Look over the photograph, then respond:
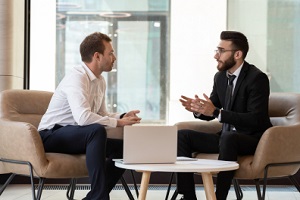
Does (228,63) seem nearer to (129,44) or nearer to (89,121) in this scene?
(89,121)

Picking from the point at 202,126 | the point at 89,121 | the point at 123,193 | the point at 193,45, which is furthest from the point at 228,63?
the point at 193,45

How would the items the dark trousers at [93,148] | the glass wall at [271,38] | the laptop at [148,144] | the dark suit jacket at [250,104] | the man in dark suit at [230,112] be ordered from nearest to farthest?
the laptop at [148,144] < the dark trousers at [93,148] < the man in dark suit at [230,112] < the dark suit jacket at [250,104] < the glass wall at [271,38]

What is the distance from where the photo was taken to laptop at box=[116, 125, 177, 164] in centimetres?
341

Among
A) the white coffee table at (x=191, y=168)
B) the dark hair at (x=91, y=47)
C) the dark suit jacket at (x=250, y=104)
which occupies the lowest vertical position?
the white coffee table at (x=191, y=168)

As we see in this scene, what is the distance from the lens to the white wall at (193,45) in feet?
20.3

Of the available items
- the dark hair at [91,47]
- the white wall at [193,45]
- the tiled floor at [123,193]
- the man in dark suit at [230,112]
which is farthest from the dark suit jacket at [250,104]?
the white wall at [193,45]

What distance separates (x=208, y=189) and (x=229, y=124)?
908mm

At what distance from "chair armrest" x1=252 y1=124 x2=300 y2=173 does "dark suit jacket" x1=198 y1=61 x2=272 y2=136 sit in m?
0.22

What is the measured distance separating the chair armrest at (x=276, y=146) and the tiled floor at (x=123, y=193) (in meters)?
1.19

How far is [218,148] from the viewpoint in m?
4.31

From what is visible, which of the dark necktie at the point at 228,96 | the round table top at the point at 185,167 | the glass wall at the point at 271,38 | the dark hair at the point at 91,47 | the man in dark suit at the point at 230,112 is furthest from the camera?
the glass wall at the point at 271,38

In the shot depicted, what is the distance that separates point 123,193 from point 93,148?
5.70 ft

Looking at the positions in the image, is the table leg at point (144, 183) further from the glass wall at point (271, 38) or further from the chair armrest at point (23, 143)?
the glass wall at point (271, 38)

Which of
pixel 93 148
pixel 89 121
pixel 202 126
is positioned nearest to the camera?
pixel 93 148
